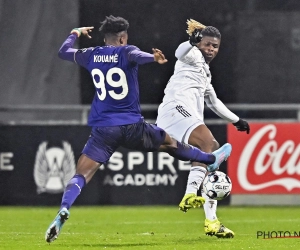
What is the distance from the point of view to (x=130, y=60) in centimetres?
907

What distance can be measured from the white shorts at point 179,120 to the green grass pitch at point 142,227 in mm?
1039

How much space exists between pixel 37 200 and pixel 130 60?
6.53 m

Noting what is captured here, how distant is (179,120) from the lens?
10461 millimetres

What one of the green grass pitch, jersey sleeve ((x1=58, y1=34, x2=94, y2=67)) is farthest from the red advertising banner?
jersey sleeve ((x1=58, y1=34, x2=94, y2=67))

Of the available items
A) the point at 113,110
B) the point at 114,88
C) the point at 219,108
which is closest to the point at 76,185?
the point at 113,110

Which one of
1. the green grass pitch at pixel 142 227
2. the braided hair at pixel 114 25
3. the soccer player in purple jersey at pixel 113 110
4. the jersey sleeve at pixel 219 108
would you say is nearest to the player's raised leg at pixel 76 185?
the soccer player in purple jersey at pixel 113 110

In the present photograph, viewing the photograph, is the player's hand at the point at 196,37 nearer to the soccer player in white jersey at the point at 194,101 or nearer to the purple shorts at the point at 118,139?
the soccer player in white jersey at the point at 194,101

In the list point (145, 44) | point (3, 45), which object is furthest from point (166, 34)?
point (3, 45)

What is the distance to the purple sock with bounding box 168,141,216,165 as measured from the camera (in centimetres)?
965

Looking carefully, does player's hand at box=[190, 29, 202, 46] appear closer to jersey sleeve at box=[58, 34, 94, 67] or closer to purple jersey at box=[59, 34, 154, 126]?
purple jersey at box=[59, 34, 154, 126]

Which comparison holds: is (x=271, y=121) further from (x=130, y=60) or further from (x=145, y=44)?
(x=130, y=60)

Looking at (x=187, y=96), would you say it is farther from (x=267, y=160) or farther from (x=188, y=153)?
(x=267, y=160)

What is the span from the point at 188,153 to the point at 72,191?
124 centimetres

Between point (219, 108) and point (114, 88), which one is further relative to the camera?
point (219, 108)
